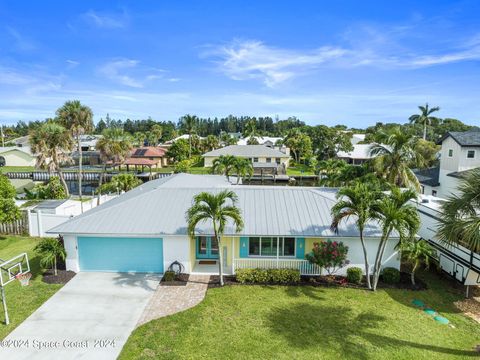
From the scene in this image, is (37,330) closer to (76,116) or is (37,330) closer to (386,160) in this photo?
(386,160)

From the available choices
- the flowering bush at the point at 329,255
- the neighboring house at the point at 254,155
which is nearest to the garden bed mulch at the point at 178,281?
the flowering bush at the point at 329,255

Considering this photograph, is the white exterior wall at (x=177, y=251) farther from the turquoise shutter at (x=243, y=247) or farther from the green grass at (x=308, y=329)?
the turquoise shutter at (x=243, y=247)

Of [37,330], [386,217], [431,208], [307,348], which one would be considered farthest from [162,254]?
[431,208]

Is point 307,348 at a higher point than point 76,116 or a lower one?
lower

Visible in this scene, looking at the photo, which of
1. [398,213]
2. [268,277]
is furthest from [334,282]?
[398,213]

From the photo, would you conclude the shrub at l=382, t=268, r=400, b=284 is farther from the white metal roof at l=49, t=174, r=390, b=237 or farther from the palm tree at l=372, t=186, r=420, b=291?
the palm tree at l=372, t=186, r=420, b=291

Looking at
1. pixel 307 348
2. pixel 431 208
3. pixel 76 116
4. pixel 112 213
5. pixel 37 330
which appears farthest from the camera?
pixel 76 116
